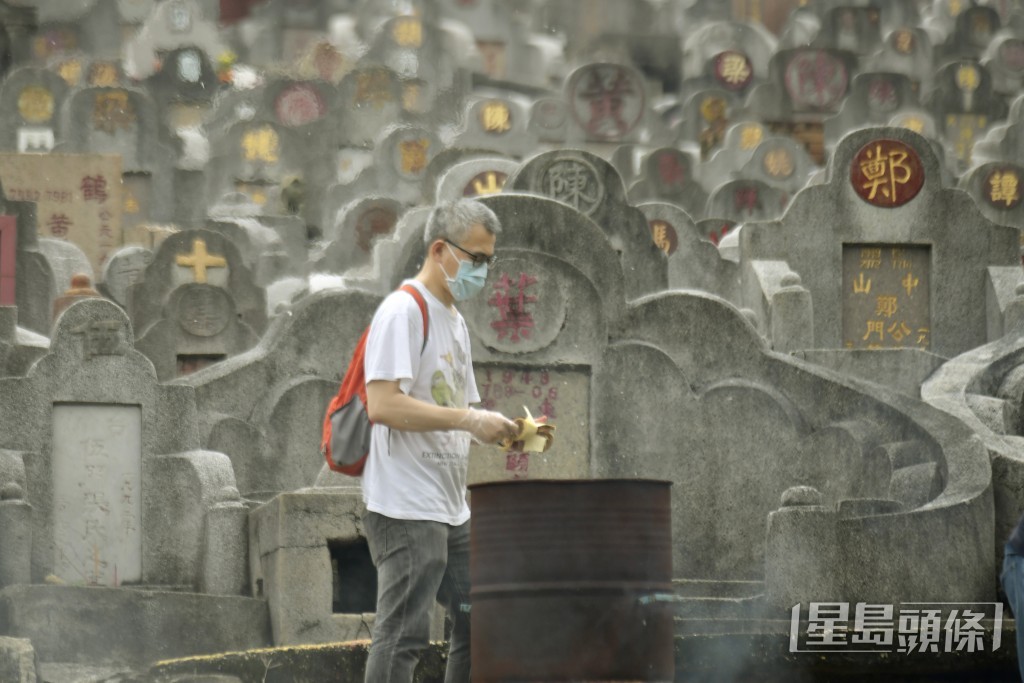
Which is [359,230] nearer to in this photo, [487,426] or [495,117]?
[495,117]

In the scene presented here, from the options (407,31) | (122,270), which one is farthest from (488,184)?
(407,31)

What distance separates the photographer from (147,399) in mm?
14633

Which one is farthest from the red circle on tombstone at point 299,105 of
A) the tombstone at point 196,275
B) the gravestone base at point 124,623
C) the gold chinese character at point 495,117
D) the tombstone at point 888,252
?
the gravestone base at point 124,623

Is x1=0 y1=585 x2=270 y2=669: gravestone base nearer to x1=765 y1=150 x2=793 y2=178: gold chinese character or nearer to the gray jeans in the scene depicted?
the gray jeans

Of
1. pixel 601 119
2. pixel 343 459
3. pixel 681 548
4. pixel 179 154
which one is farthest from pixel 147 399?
pixel 601 119

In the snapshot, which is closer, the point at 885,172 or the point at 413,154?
the point at 885,172

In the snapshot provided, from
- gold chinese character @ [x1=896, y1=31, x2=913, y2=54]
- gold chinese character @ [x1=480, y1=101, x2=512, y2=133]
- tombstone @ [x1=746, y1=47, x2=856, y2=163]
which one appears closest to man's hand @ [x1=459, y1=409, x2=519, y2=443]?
gold chinese character @ [x1=480, y1=101, x2=512, y2=133]

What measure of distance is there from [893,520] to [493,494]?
5139 millimetres

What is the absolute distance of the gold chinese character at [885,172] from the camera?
1886 centimetres

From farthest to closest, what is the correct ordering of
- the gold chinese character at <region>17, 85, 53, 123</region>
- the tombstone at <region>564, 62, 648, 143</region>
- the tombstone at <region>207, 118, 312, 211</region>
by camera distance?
the tombstone at <region>564, 62, 648, 143</region> → the gold chinese character at <region>17, 85, 53, 123</region> → the tombstone at <region>207, 118, 312, 211</region>

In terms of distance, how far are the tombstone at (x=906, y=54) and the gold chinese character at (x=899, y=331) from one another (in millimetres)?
24287

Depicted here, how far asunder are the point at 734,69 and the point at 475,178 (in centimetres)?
2087

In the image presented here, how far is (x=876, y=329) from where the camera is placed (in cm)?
1894

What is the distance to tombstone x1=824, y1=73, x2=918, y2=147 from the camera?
37.5 metres
